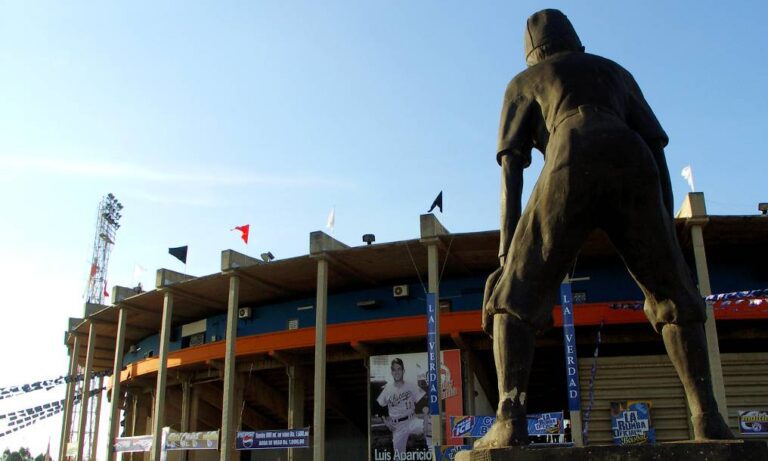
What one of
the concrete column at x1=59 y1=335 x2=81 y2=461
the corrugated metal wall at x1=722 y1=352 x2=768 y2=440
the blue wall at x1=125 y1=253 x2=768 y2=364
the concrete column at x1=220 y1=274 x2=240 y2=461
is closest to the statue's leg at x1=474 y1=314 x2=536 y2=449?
the corrugated metal wall at x1=722 y1=352 x2=768 y2=440

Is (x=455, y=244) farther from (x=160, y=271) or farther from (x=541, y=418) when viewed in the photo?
(x=160, y=271)

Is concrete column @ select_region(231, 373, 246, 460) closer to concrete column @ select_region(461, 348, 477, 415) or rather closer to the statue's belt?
concrete column @ select_region(461, 348, 477, 415)

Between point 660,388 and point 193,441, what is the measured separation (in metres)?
15.2

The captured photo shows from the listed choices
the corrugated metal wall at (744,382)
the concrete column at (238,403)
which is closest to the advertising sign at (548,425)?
the corrugated metal wall at (744,382)

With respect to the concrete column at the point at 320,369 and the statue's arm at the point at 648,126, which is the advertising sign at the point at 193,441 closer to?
the concrete column at the point at 320,369

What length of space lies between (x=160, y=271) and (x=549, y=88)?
2317 cm

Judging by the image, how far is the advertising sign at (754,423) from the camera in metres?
19.7

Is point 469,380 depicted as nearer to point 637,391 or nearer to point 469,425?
point 469,425

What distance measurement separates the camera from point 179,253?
27.7 metres

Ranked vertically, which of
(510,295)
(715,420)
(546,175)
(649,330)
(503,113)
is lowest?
(715,420)

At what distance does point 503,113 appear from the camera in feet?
15.0

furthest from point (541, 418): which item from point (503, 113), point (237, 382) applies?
point (503, 113)

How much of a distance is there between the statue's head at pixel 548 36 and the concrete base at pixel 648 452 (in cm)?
249

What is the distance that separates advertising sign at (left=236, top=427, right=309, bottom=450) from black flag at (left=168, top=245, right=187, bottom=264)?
8.20 metres
